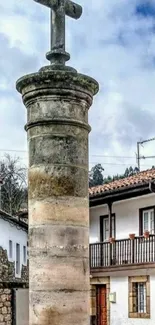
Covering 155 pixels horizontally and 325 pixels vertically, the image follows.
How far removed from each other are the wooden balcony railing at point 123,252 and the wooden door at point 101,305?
103 cm

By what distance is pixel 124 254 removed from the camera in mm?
21047

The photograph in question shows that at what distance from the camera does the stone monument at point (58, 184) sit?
512 centimetres

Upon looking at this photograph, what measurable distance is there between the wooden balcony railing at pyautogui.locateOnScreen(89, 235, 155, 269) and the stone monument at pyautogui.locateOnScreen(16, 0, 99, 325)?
14.8m

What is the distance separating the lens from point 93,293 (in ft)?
74.6

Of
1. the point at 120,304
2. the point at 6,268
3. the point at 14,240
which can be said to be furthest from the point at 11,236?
the point at 120,304

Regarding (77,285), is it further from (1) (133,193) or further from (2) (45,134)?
(1) (133,193)

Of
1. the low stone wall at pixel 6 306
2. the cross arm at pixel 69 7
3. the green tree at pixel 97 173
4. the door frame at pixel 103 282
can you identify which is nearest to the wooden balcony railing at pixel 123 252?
the door frame at pixel 103 282

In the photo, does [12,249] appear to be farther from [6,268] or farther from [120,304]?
[120,304]

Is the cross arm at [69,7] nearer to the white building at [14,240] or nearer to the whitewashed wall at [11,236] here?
the white building at [14,240]

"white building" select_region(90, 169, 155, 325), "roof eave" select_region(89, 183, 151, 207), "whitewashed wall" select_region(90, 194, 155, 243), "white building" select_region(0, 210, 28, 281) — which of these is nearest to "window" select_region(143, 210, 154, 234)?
"white building" select_region(90, 169, 155, 325)

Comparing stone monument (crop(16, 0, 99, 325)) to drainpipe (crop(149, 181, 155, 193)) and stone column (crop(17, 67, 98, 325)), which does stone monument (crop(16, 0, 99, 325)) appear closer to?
stone column (crop(17, 67, 98, 325))

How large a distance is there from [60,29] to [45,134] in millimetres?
914

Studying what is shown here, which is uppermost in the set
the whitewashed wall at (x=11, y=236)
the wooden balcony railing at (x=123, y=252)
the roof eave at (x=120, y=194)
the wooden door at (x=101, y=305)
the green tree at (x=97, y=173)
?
the green tree at (x=97, y=173)

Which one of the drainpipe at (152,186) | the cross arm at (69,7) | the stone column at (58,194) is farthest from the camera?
the drainpipe at (152,186)
